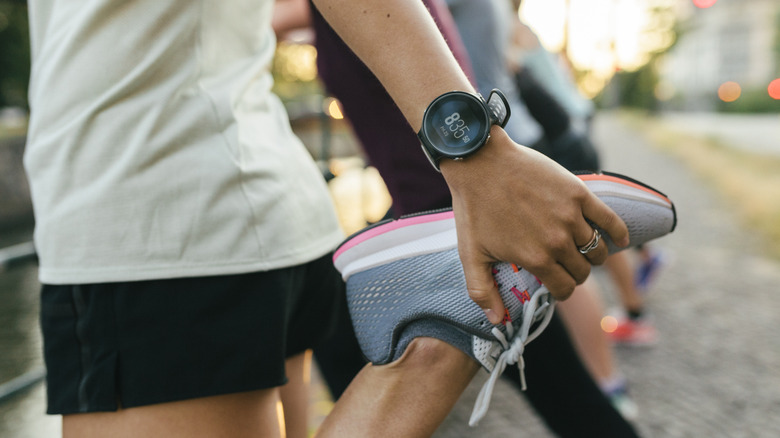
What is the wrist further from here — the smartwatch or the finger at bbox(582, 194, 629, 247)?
the finger at bbox(582, 194, 629, 247)

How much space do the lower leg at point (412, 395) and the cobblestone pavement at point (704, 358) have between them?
172 centimetres

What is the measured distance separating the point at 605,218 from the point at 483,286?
0.64ft

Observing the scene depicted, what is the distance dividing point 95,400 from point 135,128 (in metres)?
0.41

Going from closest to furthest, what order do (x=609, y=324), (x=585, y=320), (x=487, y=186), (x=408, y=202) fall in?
(x=487, y=186)
(x=408, y=202)
(x=585, y=320)
(x=609, y=324)

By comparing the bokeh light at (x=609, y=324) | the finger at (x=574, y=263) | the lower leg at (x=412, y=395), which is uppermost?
the finger at (x=574, y=263)

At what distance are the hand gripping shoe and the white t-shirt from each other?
159 millimetres

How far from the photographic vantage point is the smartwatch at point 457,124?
794 mm

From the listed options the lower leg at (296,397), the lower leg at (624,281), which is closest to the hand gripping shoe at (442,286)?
the lower leg at (296,397)

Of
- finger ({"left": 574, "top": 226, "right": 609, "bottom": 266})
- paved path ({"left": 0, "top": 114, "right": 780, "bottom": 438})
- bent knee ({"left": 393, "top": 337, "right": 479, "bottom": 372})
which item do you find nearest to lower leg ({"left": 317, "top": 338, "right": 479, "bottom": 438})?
bent knee ({"left": 393, "top": 337, "right": 479, "bottom": 372})

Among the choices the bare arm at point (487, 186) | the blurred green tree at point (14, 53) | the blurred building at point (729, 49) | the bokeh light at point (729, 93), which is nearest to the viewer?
the bare arm at point (487, 186)

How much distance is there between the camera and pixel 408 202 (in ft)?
3.84

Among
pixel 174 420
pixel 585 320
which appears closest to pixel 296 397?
pixel 174 420

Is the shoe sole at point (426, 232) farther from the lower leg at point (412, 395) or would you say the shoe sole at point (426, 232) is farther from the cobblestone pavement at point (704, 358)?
the cobblestone pavement at point (704, 358)

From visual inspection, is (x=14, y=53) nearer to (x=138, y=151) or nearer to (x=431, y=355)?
(x=138, y=151)
